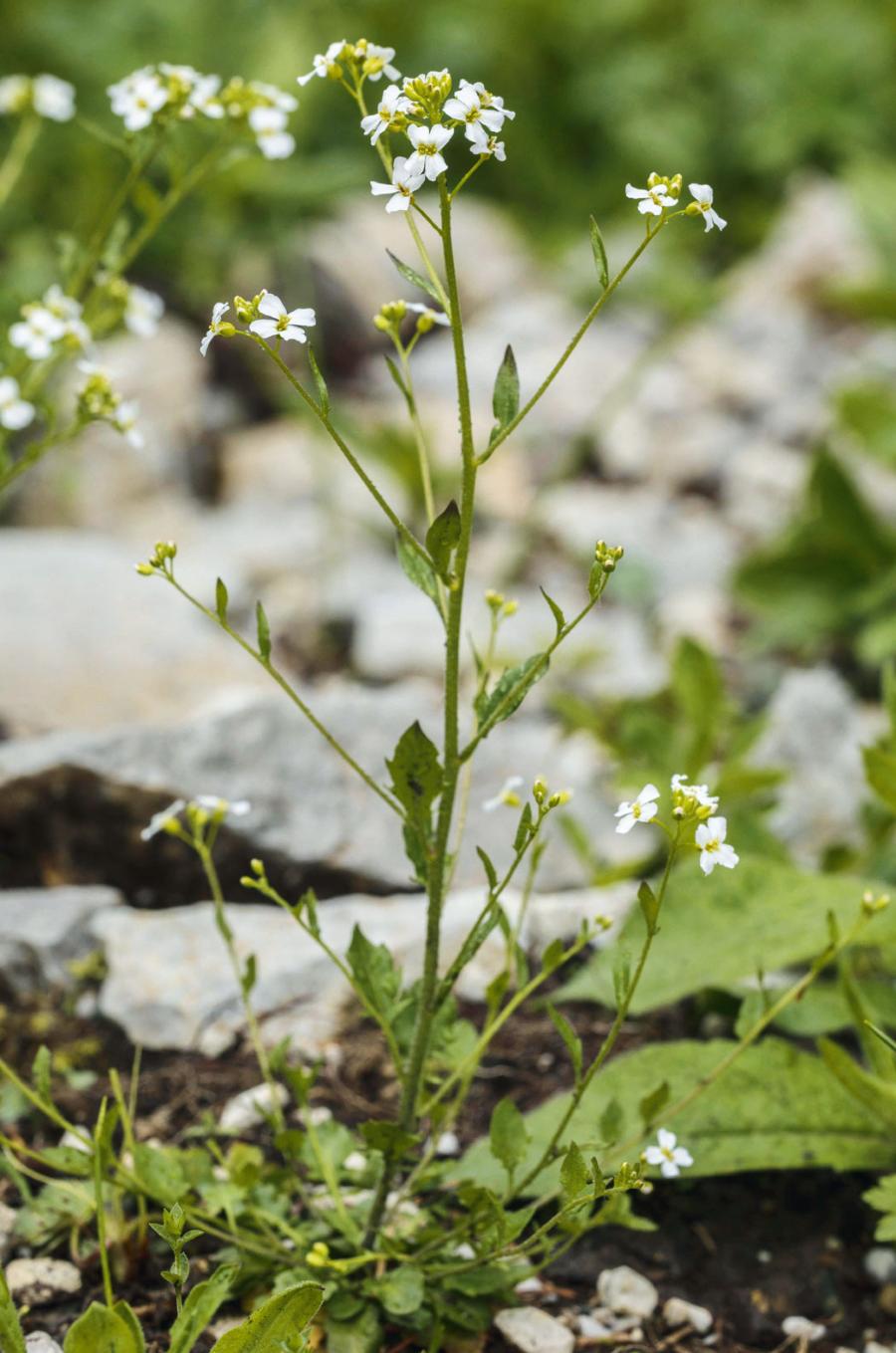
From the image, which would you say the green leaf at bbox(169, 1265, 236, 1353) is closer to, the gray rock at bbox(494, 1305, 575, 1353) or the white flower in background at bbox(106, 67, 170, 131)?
the gray rock at bbox(494, 1305, 575, 1353)

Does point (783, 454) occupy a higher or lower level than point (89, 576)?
higher

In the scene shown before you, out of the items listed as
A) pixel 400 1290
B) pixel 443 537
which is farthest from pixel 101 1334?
pixel 443 537

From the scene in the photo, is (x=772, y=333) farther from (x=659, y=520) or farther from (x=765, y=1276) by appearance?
(x=765, y=1276)

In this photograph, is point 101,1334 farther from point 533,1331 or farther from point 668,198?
point 668,198

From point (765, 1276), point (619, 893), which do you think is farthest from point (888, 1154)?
point (619, 893)

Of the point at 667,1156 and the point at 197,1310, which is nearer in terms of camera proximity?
the point at 197,1310

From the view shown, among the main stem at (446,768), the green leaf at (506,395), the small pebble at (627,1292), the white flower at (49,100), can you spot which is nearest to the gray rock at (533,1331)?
the small pebble at (627,1292)
